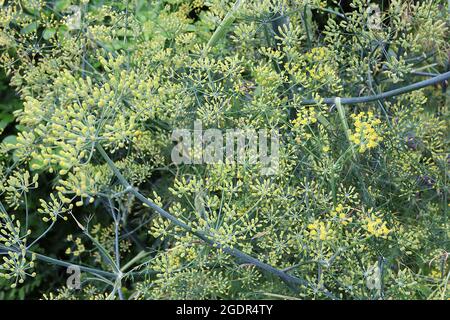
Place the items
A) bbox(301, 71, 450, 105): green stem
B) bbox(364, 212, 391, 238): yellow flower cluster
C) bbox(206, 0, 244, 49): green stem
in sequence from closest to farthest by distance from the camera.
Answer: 1. bbox(364, 212, 391, 238): yellow flower cluster
2. bbox(301, 71, 450, 105): green stem
3. bbox(206, 0, 244, 49): green stem

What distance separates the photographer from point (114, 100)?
1.57 metres

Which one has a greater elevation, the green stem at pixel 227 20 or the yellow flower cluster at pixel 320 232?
the green stem at pixel 227 20

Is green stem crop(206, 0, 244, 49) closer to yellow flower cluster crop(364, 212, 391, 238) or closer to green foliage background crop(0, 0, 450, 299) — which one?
green foliage background crop(0, 0, 450, 299)

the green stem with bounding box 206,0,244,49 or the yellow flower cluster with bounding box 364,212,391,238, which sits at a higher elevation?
the green stem with bounding box 206,0,244,49

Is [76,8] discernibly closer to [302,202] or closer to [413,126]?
[302,202]

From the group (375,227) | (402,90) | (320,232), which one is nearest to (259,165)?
(320,232)

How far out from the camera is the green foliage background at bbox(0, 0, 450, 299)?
1709 mm

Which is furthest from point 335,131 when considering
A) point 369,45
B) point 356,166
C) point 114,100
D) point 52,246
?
point 52,246

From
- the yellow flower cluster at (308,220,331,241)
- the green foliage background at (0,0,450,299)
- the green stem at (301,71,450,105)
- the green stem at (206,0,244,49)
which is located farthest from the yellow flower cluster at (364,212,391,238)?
the green stem at (206,0,244,49)

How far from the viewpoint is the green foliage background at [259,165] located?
5.61ft

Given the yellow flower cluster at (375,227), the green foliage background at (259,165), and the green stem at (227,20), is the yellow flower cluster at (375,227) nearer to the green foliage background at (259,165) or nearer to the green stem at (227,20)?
the green foliage background at (259,165)

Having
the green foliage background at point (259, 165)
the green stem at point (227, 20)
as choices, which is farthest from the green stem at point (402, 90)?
the green stem at point (227, 20)

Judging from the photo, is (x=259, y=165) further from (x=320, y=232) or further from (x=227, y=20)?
(x=227, y=20)

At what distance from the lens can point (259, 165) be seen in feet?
6.16
